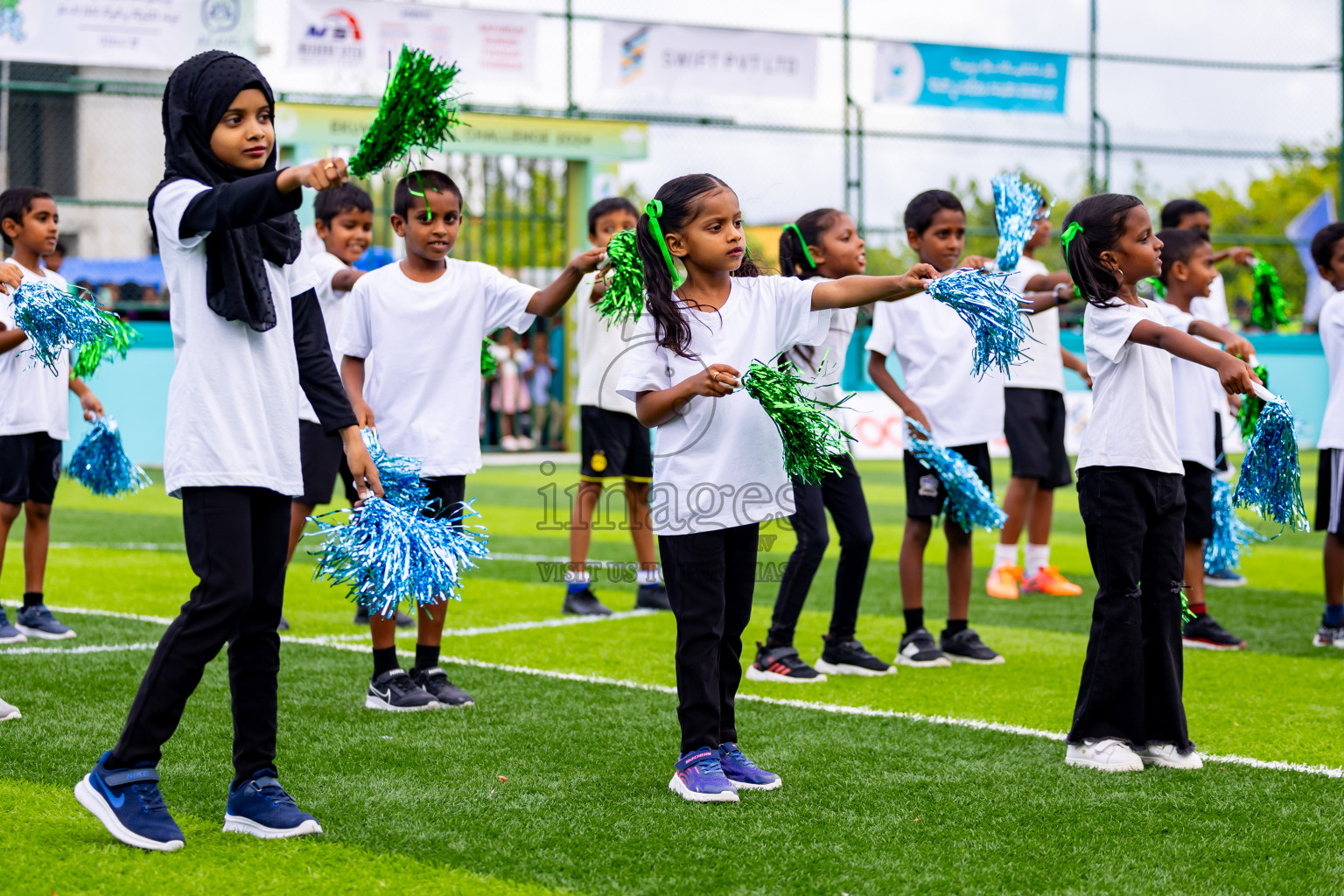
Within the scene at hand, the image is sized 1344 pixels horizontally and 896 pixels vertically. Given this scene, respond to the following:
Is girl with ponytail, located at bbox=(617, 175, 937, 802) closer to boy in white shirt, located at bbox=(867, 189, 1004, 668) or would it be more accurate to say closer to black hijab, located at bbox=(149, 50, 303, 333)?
black hijab, located at bbox=(149, 50, 303, 333)

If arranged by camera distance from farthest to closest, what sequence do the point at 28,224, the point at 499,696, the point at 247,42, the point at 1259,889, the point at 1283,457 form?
the point at 247,42 → the point at 28,224 → the point at 499,696 → the point at 1283,457 → the point at 1259,889

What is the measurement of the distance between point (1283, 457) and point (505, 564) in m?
5.79

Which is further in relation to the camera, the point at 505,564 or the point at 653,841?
the point at 505,564

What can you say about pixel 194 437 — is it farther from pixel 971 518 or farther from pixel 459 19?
pixel 459 19

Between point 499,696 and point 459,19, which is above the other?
point 459,19

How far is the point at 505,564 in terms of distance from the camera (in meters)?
9.48

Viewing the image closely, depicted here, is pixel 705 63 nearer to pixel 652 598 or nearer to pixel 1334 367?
pixel 652 598

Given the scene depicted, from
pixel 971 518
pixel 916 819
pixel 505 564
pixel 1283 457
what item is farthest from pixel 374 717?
pixel 505 564

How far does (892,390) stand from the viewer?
237 inches

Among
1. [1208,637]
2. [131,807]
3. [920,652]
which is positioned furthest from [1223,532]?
[131,807]

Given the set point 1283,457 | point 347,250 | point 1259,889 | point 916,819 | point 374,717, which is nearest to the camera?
point 1259,889

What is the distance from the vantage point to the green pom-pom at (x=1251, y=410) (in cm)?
483

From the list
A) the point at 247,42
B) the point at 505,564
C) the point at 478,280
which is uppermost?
the point at 247,42

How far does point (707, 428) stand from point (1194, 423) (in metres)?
3.31
